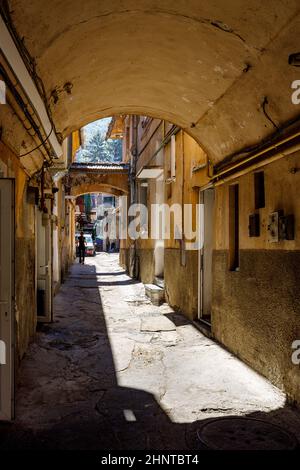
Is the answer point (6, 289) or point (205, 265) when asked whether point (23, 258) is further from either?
point (205, 265)

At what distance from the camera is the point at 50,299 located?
9016 millimetres

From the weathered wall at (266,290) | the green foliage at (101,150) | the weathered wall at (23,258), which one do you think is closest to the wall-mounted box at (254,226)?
the weathered wall at (266,290)

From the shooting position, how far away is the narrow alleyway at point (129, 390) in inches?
158

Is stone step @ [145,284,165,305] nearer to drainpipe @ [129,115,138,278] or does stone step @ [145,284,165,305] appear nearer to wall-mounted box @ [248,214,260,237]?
→ drainpipe @ [129,115,138,278]

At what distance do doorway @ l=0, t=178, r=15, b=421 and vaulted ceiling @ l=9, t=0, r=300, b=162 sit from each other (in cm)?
147

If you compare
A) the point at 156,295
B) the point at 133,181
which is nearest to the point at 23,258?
the point at 156,295

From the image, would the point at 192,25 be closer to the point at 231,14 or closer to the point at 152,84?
the point at 231,14

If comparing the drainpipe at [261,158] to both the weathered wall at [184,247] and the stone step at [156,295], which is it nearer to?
the weathered wall at [184,247]

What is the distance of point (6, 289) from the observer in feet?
13.7

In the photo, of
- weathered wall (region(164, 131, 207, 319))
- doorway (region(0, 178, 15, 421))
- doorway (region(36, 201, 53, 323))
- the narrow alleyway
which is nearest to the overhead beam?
doorway (region(0, 178, 15, 421))

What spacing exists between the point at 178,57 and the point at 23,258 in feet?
11.9

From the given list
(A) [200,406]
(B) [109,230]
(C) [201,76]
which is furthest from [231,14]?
(B) [109,230]

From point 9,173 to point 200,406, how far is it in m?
3.52

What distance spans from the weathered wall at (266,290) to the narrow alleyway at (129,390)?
0.27 meters
